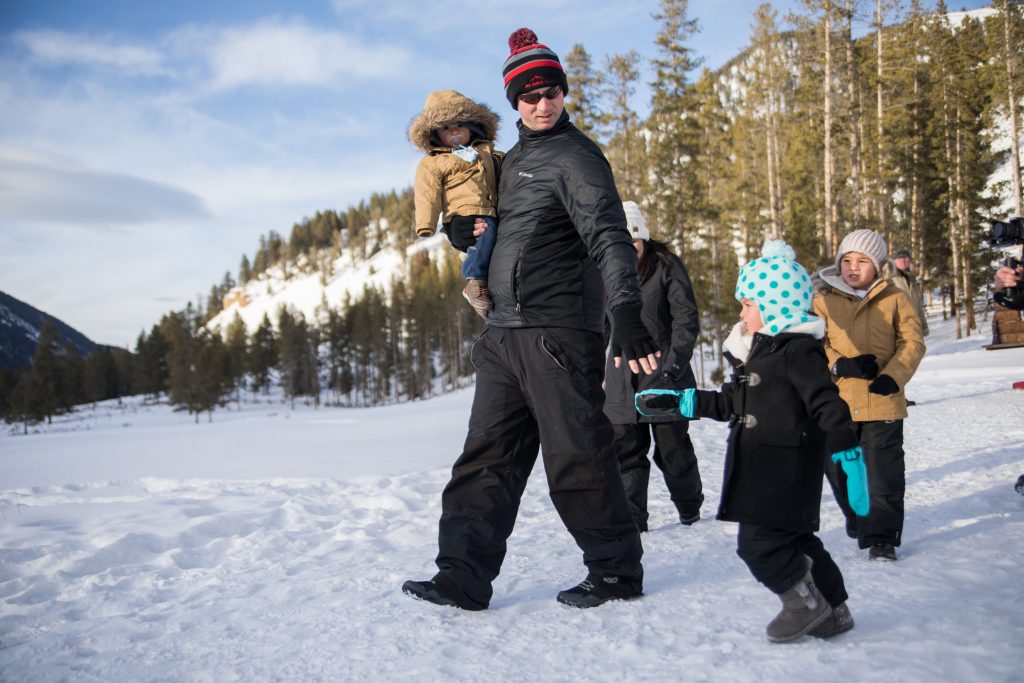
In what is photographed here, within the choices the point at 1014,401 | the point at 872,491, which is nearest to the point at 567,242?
the point at 872,491

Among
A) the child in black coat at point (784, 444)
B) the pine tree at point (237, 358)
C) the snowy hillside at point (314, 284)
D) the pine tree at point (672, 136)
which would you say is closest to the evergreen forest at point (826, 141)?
the pine tree at point (672, 136)

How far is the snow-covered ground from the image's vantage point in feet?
7.70

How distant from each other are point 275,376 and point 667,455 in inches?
3768

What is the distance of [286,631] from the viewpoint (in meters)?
2.74

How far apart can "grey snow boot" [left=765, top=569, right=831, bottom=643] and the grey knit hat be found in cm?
248

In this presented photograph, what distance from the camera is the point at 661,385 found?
15.2 ft

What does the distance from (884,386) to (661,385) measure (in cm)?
146

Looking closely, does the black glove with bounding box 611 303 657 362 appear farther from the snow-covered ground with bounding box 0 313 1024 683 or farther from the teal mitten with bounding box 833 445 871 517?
the snow-covered ground with bounding box 0 313 1024 683

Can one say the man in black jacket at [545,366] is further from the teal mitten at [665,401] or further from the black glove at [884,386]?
the black glove at [884,386]

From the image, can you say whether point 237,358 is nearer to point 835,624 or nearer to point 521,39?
point 521,39

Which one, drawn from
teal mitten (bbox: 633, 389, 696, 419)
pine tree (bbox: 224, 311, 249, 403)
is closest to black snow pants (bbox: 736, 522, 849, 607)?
teal mitten (bbox: 633, 389, 696, 419)

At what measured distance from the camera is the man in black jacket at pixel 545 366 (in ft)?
9.62

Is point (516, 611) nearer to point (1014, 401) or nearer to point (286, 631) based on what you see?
point (286, 631)

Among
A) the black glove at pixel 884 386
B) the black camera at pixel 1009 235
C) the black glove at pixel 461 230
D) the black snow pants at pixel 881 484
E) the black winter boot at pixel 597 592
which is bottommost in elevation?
the black winter boot at pixel 597 592
